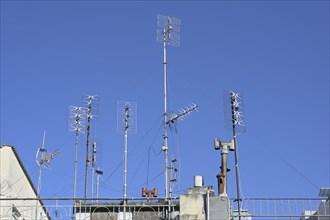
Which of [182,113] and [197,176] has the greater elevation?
[182,113]

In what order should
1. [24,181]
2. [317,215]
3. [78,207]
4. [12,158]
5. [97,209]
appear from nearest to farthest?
[317,215] < [78,207] < [97,209] < [12,158] < [24,181]

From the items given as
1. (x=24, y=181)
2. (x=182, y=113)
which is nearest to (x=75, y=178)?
(x=24, y=181)

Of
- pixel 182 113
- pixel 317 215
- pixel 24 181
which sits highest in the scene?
pixel 182 113

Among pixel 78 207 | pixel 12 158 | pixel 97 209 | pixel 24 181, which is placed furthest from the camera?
pixel 24 181

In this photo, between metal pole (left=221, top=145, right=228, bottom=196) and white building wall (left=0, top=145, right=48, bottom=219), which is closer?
metal pole (left=221, top=145, right=228, bottom=196)

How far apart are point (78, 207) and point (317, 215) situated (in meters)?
8.20

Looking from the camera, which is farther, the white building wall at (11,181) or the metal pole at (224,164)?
the white building wall at (11,181)

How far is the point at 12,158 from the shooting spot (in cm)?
2770

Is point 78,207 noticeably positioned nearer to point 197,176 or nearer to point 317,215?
point 197,176

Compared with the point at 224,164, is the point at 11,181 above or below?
above

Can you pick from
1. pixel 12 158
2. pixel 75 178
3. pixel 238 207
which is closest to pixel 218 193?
pixel 238 207

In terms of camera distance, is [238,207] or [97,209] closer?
[238,207]

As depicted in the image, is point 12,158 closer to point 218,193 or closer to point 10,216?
point 10,216

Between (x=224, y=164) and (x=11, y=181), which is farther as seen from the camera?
(x=11, y=181)
